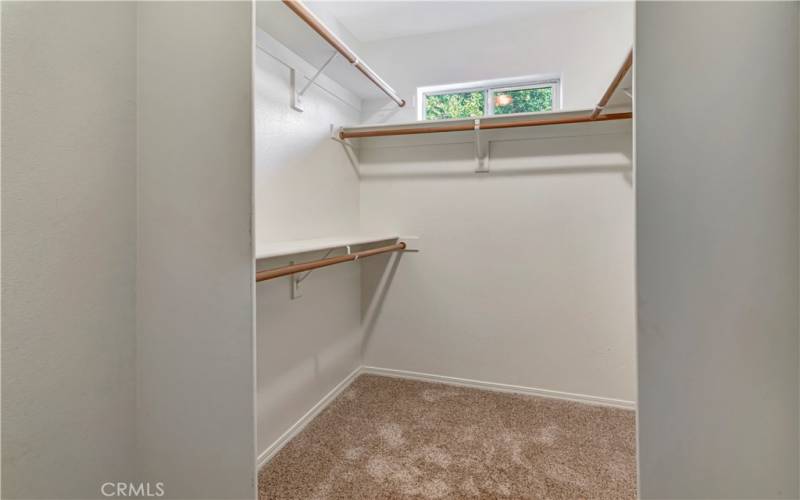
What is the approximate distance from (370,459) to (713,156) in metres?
1.64

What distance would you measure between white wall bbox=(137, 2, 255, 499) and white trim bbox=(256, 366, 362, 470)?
17.3 inches

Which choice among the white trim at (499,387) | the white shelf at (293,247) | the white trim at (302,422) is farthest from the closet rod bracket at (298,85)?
the white trim at (499,387)

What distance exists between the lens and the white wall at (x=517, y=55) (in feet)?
7.41

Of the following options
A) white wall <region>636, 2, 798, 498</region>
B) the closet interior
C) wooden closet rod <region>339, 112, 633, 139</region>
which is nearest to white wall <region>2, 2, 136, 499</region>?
the closet interior

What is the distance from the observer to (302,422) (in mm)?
2000

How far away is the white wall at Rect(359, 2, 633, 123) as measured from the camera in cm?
226

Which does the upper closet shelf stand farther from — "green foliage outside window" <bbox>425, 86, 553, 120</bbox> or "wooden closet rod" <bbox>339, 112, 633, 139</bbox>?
"green foliage outside window" <bbox>425, 86, 553, 120</bbox>

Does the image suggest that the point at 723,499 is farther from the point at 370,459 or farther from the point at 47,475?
the point at 47,475

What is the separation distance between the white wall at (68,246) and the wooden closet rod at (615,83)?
1.54 metres

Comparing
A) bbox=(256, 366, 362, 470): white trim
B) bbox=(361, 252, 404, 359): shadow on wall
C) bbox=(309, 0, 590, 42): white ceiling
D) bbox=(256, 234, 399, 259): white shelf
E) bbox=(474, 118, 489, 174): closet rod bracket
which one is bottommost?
bbox=(256, 366, 362, 470): white trim

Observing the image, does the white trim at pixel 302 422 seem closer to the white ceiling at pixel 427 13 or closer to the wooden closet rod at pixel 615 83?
the wooden closet rod at pixel 615 83

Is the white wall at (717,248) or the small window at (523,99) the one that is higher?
the small window at (523,99)

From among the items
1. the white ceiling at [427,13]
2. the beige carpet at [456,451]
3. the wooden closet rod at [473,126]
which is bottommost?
the beige carpet at [456,451]

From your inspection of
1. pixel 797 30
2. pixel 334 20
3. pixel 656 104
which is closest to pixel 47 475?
pixel 656 104
